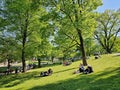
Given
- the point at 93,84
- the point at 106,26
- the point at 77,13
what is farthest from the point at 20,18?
the point at 106,26

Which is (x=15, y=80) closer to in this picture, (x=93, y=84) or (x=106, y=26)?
(x=93, y=84)

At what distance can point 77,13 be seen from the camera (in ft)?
121

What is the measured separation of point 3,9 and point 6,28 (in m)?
3.07

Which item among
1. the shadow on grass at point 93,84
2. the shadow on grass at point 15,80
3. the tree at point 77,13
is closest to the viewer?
the shadow on grass at point 93,84

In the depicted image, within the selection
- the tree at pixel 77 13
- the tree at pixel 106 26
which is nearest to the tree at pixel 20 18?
the tree at pixel 77 13

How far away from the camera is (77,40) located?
40062 mm

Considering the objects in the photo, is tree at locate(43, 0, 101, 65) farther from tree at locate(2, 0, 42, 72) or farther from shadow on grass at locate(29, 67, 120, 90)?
shadow on grass at locate(29, 67, 120, 90)

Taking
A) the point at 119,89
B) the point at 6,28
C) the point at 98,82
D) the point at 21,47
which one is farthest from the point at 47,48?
the point at 119,89

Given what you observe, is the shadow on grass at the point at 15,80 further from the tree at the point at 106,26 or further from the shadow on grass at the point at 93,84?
the tree at the point at 106,26

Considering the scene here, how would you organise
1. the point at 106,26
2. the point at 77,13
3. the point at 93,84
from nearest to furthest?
the point at 93,84 < the point at 77,13 < the point at 106,26

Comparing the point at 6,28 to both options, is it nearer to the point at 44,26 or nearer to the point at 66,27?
the point at 44,26

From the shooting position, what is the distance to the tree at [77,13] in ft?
118

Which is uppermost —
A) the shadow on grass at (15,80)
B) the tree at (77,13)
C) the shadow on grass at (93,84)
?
the tree at (77,13)

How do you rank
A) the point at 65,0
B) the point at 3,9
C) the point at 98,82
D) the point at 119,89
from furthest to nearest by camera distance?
1. the point at 3,9
2. the point at 65,0
3. the point at 98,82
4. the point at 119,89
